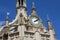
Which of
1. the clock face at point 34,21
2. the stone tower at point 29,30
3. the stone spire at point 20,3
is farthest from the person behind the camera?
the stone spire at point 20,3

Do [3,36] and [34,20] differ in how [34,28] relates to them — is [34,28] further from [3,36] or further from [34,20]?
[3,36]

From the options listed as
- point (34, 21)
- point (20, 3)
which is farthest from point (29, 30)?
point (20, 3)

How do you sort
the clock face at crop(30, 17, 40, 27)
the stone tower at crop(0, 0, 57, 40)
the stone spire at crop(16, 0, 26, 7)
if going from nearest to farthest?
the stone tower at crop(0, 0, 57, 40), the clock face at crop(30, 17, 40, 27), the stone spire at crop(16, 0, 26, 7)


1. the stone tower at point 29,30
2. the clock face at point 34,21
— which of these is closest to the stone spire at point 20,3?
the stone tower at point 29,30

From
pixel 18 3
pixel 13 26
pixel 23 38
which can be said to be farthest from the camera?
pixel 18 3

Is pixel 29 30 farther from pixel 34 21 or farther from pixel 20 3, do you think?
pixel 20 3

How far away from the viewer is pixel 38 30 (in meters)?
29.0

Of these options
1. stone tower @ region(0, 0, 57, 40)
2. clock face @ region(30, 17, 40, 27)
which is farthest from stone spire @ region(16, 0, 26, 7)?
clock face @ region(30, 17, 40, 27)

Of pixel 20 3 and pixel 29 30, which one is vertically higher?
pixel 20 3

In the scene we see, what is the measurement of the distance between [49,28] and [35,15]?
3374 millimetres

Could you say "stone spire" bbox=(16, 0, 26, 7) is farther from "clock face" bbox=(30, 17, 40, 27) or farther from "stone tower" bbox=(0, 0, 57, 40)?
"clock face" bbox=(30, 17, 40, 27)

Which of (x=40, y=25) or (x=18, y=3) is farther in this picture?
(x=18, y=3)

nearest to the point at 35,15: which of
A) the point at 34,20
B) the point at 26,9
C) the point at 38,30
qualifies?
the point at 34,20

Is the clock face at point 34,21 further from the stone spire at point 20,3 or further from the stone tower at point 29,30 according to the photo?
the stone spire at point 20,3
